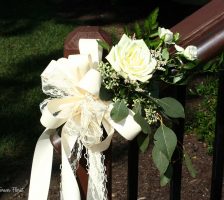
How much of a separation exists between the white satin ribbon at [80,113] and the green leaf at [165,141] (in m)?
0.05

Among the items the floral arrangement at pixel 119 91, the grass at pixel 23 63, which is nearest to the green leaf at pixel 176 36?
the floral arrangement at pixel 119 91

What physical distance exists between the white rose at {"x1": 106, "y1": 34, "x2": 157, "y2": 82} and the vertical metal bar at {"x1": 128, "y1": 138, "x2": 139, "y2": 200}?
0.26m

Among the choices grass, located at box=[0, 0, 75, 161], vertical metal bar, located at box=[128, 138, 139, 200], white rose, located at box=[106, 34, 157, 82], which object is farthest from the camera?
grass, located at box=[0, 0, 75, 161]

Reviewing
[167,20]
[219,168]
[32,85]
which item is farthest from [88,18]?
[219,168]

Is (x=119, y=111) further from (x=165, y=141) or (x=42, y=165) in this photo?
(x=42, y=165)

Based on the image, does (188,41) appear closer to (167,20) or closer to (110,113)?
(110,113)

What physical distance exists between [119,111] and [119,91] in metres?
0.05

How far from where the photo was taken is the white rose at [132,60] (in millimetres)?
1212

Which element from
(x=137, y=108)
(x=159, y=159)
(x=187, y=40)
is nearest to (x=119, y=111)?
(x=137, y=108)

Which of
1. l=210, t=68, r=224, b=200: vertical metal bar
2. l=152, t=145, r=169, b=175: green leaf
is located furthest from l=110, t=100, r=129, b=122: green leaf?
l=210, t=68, r=224, b=200: vertical metal bar

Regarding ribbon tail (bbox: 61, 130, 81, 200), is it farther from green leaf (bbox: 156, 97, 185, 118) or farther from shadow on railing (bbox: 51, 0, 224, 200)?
green leaf (bbox: 156, 97, 185, 118)

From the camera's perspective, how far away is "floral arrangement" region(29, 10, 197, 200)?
1.23m

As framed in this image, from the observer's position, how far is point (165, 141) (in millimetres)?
1265

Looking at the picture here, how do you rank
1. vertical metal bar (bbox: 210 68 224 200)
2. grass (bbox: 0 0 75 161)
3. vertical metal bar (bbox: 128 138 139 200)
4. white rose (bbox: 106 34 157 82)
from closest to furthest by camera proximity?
white rose (bbox: 106 34 157 82) → vertical metal bar (bbox: 128 138 139 200) → vertical metal bar (bbox: 210 68 224 200) → grass (bbox: 0 0 75 161)
